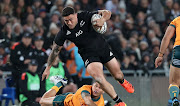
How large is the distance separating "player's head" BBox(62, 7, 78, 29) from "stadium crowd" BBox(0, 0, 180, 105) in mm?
3403

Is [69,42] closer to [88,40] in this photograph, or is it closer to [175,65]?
[88,40]

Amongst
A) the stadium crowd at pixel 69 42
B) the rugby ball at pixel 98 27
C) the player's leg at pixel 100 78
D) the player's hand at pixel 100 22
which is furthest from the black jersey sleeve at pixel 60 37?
the stadium crowd at pixel 69 42

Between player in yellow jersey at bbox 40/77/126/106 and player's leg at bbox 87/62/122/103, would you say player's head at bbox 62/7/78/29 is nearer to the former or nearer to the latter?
player's leg at bbox 87/62/122/103

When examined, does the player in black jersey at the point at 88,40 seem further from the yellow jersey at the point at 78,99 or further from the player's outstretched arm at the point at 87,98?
the yellow jersey at the point at 78,99

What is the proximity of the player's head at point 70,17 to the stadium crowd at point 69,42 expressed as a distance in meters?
3.40

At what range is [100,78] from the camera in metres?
8.20

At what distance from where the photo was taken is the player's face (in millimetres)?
8423

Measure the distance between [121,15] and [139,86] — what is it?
4055mm

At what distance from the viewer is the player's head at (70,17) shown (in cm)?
838

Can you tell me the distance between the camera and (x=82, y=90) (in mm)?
8789

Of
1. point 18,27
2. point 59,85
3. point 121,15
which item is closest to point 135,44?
point 121,15

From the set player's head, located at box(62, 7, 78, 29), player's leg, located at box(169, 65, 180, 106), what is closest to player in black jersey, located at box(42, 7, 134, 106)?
player's head, located at box(62, 7, 78, 29)

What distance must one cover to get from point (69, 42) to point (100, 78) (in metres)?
4.74

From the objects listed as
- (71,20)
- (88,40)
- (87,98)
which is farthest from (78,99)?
(71,20)
